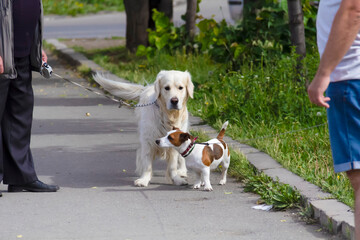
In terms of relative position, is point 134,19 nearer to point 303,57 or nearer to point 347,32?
point 303,57

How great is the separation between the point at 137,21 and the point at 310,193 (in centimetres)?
899

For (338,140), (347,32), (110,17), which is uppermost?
(347,32)

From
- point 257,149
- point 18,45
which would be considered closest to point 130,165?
point 257,149

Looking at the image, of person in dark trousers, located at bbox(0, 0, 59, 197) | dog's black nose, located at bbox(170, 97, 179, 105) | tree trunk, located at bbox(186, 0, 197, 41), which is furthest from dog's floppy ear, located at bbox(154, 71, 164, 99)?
tree trunk, located at bbox(186, 0, 197, 41)

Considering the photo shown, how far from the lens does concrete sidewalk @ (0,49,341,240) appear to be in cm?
462

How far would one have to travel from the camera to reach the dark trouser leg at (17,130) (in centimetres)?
565

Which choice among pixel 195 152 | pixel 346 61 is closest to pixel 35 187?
pixel 195 152

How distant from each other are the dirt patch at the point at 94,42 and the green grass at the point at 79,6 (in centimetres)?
814

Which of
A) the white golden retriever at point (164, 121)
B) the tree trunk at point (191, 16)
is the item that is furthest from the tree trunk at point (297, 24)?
the tree trunk at point (191, 16)

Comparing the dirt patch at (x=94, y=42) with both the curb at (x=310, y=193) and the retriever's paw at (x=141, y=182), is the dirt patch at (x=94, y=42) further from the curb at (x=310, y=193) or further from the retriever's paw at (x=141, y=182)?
the retriever's paw at (x=141, y=182)

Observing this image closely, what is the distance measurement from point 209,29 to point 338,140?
8353 millimetres

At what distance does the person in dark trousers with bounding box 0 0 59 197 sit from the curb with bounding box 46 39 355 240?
1.73m

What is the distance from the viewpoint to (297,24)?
8367 millimetres

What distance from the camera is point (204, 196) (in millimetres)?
5633
